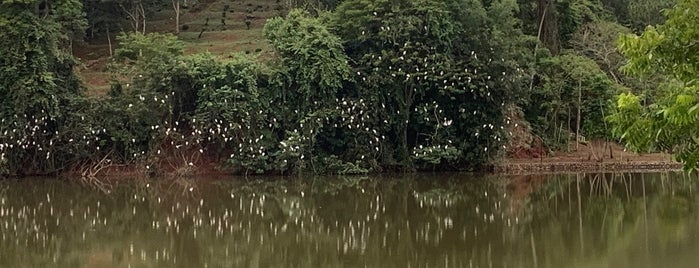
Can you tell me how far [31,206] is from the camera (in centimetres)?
2039

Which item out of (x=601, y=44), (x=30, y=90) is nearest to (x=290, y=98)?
(x=30, y=90)

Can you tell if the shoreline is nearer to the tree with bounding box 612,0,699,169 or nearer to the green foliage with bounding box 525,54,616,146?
the green foliage with bounding box 525,54,616,146

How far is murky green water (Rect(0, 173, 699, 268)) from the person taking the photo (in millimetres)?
12617

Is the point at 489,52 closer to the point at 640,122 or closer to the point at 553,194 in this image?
the point at 553,194

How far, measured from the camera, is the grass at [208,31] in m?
Answer: 36.8

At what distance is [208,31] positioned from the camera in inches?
1715

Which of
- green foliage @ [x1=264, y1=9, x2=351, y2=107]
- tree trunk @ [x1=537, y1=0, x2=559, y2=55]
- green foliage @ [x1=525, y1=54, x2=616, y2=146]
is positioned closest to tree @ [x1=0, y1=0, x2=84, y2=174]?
green foliage @ [x1=264, y1=9, x2=351, y2=107]

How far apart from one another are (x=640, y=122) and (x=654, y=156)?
2696 centimetres

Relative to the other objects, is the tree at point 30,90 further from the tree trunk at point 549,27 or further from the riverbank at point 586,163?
the tree trunk at point 549,27

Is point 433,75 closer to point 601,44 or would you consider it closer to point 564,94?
point 564,94

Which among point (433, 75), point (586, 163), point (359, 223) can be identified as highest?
point (433, 75)

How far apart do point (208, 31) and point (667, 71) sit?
39561mm

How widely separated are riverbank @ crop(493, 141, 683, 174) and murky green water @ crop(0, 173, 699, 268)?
2355 millimetres

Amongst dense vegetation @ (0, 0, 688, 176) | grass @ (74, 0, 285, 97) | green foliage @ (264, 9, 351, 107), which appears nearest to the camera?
dense vegetation @ (0, 0, 688, 176)
